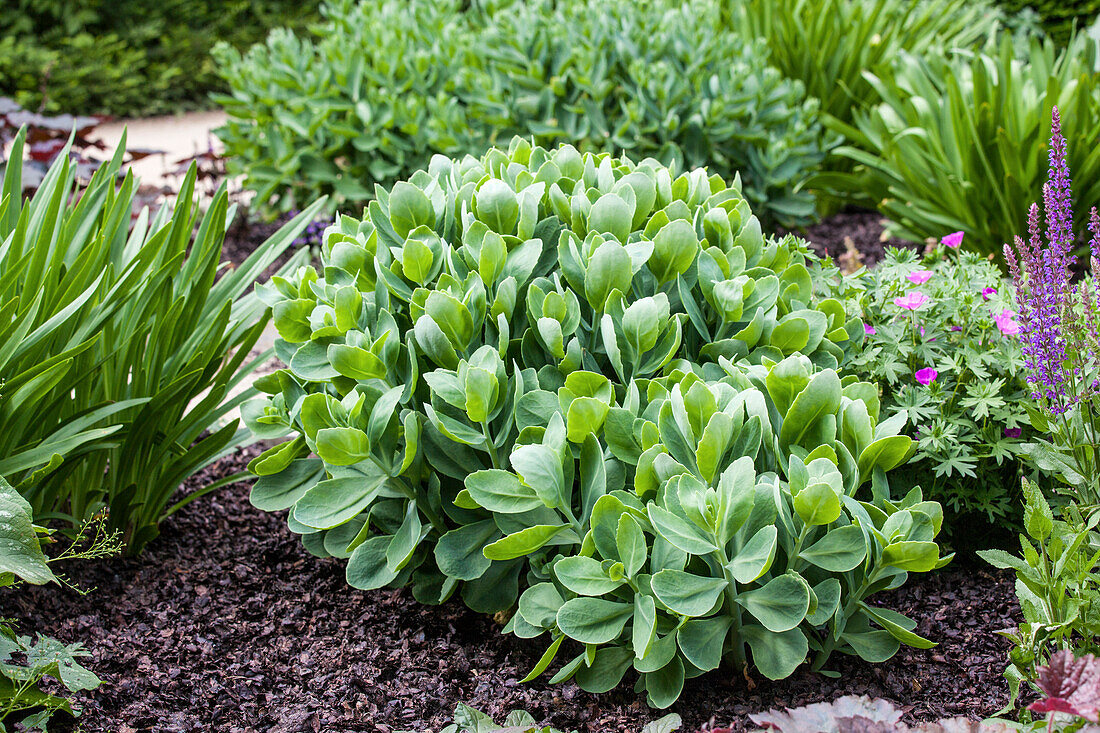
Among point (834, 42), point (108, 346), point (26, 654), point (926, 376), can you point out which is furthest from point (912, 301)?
point (834, 42)

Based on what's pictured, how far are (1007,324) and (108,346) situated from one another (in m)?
2.10

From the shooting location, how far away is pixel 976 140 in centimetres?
366

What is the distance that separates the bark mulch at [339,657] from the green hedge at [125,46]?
674 centimetres

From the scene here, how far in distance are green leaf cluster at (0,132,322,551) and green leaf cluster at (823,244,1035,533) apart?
1543 mm

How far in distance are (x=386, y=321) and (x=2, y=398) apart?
2.53 feet

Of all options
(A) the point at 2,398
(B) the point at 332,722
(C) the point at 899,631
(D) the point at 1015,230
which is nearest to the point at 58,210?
(A) the point at 2,398

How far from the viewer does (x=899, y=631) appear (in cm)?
165

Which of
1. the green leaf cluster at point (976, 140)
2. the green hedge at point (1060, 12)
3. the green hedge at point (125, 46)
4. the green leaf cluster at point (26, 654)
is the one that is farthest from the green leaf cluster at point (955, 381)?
the green hedge at point (125, 46)

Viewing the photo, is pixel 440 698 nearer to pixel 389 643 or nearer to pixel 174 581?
pixel 389 643

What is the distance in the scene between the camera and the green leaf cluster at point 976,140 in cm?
361

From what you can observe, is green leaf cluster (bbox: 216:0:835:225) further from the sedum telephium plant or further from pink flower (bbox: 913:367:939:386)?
pink flower (bbox: 913:367:939:386)

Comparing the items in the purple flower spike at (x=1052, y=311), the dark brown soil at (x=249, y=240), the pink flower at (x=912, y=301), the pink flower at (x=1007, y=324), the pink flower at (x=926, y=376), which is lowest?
the dark brown soil at (x=249, y=240)

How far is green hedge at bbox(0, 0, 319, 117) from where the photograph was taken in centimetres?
794

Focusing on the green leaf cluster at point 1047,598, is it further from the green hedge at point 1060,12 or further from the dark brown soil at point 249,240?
the green hedge at point 1060,12
